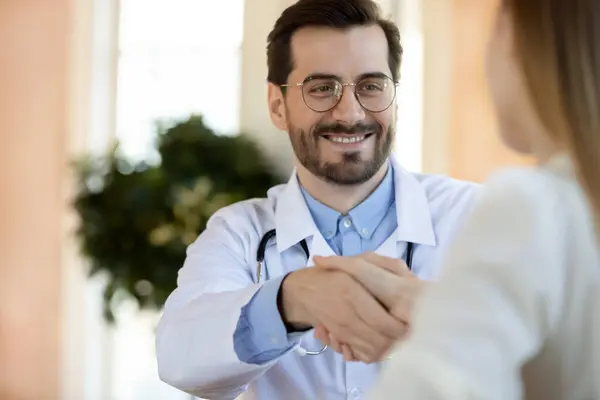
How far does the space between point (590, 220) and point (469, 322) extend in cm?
14

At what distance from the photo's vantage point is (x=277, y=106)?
1684 millimetres

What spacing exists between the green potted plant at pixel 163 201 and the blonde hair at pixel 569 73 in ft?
5.92

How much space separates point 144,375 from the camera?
3055 mm

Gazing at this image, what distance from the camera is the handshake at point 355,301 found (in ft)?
3.21

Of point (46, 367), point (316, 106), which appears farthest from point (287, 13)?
point (46, 367)

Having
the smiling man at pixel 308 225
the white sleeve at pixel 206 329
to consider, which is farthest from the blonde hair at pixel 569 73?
the white sleeve at pixel 206 329

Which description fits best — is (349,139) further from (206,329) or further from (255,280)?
Result: (206,329)

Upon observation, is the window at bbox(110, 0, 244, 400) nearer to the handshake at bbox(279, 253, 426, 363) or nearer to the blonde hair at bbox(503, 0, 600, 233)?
the handshake at bbox(279, 253, 426, 363)

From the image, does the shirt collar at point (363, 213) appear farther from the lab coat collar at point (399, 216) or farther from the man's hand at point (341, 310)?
the man's hand at point (341, 310)

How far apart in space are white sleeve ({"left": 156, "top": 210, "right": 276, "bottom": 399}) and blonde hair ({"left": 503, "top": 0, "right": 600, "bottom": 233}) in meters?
0.69

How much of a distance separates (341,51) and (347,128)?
171mm

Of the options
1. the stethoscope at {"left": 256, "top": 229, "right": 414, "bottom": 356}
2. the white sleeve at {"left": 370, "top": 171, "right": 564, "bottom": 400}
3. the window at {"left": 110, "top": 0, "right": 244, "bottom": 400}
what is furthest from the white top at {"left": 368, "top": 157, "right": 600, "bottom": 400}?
the window at {"left": 110, "top": 0, "right": 244, "bottom": 400}

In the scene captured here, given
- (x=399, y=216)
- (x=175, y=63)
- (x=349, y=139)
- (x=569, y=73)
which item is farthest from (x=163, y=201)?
(x=569, y=73)

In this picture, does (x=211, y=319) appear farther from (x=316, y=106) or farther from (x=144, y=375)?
(x=144, y=375)
